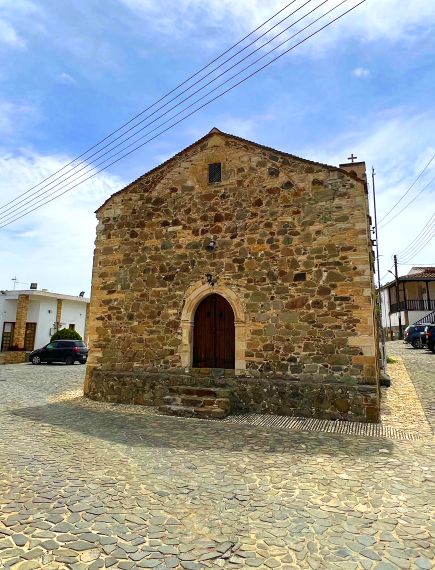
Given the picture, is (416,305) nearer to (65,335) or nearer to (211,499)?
(65,335)

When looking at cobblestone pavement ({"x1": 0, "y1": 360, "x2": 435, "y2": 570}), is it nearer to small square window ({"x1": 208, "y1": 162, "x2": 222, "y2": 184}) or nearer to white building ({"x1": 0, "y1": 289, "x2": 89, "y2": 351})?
small square window ({"x1": 208, "y1": 162, "x2": 222, "y2": 184})

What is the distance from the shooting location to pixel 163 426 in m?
6.85

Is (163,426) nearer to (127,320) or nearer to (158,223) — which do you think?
(127,320)

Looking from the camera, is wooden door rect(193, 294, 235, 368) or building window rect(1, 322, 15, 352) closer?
wooden door rect(193, 294, 235, 368)

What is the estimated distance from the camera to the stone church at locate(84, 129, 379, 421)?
24.8 ft

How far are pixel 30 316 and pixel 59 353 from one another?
5.44 metres

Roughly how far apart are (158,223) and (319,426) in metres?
6.18

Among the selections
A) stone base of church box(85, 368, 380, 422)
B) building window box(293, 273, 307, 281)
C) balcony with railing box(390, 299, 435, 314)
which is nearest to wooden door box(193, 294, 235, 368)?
stone base of church box(85, 368, 380, 422)

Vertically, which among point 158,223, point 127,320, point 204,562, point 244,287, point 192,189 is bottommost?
point 204,562

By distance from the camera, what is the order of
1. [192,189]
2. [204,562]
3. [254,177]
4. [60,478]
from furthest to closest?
[192,189], [254,177], [60,478], [204,562]

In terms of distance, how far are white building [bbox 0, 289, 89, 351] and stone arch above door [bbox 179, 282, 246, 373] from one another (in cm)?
1876

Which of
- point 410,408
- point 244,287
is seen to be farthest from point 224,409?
point 410,408

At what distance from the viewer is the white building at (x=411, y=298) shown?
32.7m

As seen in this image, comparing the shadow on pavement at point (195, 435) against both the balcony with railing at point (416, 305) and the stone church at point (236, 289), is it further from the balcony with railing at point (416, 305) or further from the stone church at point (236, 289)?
the balcony with railing at point (416, 305)
